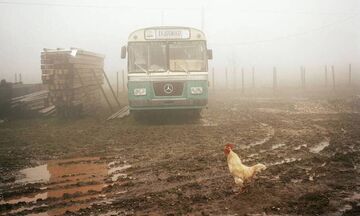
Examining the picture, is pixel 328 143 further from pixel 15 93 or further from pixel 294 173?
pixel 15 93

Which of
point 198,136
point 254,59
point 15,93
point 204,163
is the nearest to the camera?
point 204,163

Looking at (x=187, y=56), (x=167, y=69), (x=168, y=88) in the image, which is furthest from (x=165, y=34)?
(x=168, y=88)

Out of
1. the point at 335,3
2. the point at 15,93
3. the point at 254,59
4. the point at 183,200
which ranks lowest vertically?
the point at 183,200

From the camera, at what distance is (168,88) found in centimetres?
1317

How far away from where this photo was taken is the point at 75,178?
692 cm

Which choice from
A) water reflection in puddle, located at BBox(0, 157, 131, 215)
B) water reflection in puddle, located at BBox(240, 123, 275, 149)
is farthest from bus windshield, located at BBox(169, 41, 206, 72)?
water reflection in puddle, located at BBox(0, 157, 131, 215)

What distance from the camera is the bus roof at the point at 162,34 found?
43.8ft

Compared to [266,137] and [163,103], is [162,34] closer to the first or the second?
[163,103]

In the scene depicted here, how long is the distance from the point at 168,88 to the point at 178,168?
617cm

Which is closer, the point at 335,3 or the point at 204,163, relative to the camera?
the point at 204,163

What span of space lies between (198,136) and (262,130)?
221 cm

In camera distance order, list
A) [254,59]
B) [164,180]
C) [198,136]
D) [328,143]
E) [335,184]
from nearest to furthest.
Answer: [335,184], [164,180], [328,143], [198,136], [254,59]

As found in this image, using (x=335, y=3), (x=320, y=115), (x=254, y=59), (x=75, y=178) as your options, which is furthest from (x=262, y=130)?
(x=335, y=3)

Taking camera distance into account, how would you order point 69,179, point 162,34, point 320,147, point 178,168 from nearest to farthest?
1. point 69,179
2. point 178,168
3. point 320,147
4. point 162,34
